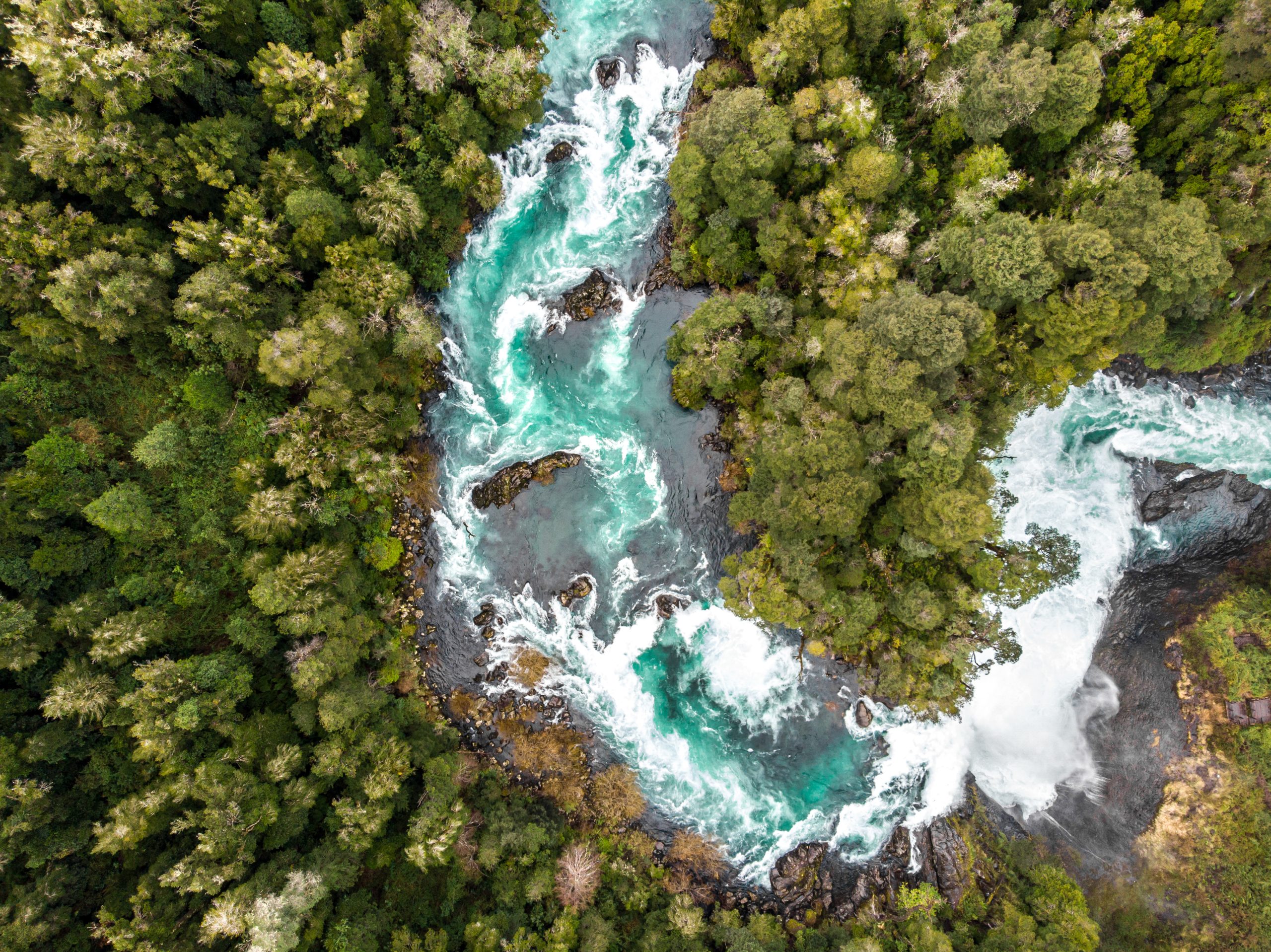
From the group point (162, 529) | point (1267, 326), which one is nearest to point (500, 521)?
point (162, 529)

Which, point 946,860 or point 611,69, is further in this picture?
point 611,69

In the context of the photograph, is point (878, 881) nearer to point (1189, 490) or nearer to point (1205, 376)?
point (1189, 490)

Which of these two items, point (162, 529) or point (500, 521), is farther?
point (500, 521)

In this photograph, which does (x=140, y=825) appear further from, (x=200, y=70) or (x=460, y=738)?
(x=200, y=70)

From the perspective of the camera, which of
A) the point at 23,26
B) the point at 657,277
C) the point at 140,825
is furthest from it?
the point at 657,277

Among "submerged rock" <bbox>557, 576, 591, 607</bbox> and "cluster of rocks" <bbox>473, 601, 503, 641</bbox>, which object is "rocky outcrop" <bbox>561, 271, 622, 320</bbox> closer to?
"submerged rock" <bbox>557, 576, 591, 607</bbox>

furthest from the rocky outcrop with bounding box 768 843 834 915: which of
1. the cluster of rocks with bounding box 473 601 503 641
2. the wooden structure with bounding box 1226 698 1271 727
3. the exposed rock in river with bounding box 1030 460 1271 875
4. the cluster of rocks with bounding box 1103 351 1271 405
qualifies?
the cluster of rocks with bounding box 1103 351 1271 405

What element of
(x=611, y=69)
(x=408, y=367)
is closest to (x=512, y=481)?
(x=408, y=367)
